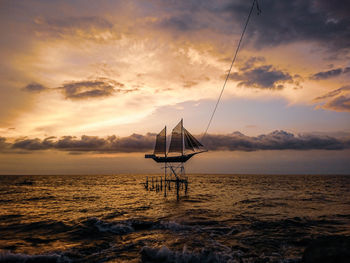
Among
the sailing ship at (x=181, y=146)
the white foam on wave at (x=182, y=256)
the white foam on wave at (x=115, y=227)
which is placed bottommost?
the white foam on wave at (x=115, y=227)

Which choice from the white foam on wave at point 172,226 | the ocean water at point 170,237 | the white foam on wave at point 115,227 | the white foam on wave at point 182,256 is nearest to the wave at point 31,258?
the ocean water at point 170,237

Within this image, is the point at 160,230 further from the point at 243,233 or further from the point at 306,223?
the point at 306,223

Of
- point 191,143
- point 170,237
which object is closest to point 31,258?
point 170,237

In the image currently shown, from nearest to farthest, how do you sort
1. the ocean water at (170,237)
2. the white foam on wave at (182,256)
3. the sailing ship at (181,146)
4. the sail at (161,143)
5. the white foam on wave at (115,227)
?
the white foam on wave at (182,256) < the ocean water at (170,237) < the white foam on wave at (115,227) < the sailing ship at (181,146) < the sail at (161,143)

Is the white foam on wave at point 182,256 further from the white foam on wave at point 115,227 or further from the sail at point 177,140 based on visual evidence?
the sail at point 177,140

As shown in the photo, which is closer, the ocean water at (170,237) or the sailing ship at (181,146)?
the ocean water at (170,237)

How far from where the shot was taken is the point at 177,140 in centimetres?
4444

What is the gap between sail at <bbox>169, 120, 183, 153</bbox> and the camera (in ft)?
144

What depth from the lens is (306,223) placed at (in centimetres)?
2075

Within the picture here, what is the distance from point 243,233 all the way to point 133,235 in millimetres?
8996

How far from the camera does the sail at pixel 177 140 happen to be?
43756mm

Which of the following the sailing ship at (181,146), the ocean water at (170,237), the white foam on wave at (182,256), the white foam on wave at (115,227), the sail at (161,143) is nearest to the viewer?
the white foam on wave at (182,256)

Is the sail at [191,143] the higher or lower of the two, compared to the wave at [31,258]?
Answer: higher

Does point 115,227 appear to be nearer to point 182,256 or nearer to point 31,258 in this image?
point 31,258
